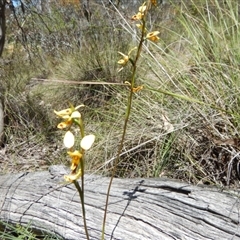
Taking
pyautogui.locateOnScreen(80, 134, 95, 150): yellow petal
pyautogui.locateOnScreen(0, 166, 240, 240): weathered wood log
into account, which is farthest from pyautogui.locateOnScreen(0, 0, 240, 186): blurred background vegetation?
pyautogui.locateOnScreen(80, 134, 95, 150): yellow petal

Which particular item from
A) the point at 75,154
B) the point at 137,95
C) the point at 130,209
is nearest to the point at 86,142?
the point at 75,154

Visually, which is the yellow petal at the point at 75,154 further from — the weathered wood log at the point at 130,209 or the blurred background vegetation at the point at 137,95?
the weathered wood log at the point at 130,209

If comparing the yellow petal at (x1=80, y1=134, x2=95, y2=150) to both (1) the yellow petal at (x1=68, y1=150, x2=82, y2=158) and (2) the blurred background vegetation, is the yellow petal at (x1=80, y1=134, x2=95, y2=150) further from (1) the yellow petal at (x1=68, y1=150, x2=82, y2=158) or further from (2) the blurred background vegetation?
(2) the blurred background vegetation

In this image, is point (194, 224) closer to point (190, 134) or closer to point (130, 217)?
point (130, 217)

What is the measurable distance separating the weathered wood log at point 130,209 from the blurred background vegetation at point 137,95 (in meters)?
0.20

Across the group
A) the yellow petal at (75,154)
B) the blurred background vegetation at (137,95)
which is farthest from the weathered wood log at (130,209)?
the yellow petal at (75,154)

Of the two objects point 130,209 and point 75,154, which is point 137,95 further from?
point 75,154

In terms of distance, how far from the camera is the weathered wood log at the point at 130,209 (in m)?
1.44

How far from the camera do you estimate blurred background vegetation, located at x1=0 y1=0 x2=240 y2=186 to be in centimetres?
197

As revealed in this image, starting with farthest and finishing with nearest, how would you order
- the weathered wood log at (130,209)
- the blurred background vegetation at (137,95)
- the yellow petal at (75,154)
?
the blurred background vegetation at (137,95) → the weathered wood log at (130,209) → the yellow petal at (75,154)

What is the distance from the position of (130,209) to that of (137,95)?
99 cm

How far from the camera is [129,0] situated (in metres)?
4.83

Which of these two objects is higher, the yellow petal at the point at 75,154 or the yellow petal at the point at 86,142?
the yellow petal at the point at 86,142

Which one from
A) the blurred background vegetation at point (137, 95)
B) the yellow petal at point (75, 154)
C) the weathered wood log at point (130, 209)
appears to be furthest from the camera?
the blurred background vegetation at point (137, 95)
